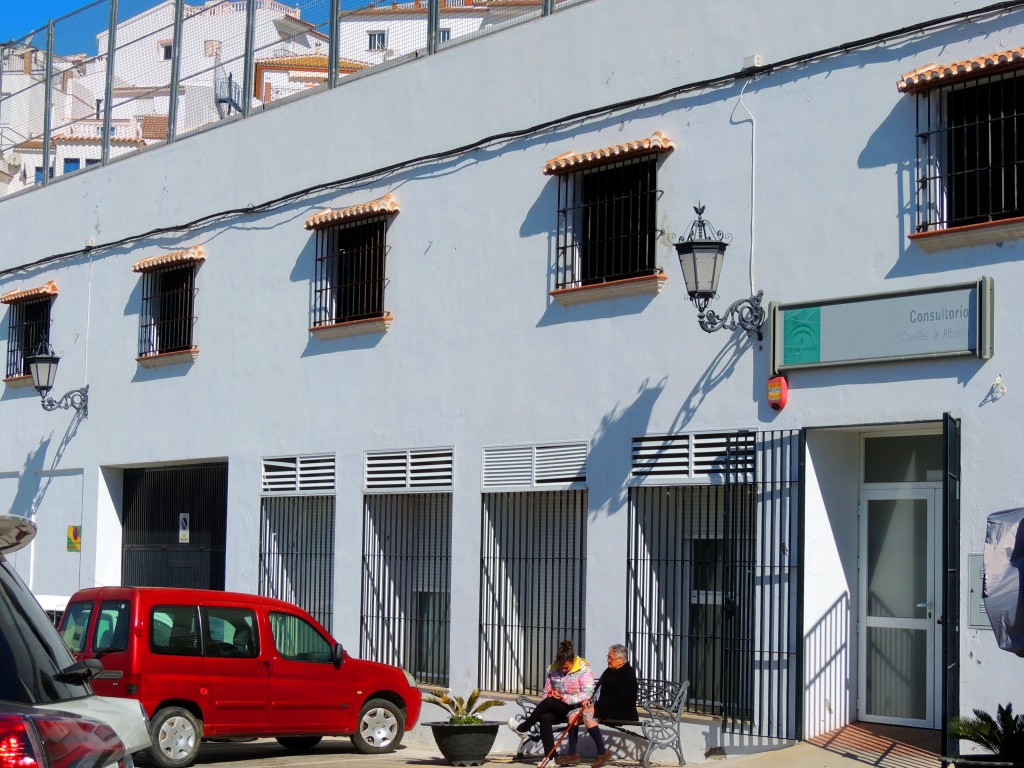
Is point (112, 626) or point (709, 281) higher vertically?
point (709, 281)

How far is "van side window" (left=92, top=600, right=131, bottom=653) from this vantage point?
12961mm

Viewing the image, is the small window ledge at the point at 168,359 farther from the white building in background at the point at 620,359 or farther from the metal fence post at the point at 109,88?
the metal fence post at the point at 109,88

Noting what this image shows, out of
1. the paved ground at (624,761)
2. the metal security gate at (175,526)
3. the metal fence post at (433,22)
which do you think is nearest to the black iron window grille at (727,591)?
the paved ground at (624,761)

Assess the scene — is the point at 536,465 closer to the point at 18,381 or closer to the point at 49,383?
the point at 49,383

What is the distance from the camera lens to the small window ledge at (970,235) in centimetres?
1099

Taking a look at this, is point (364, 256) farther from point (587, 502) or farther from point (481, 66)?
point (587, 502)

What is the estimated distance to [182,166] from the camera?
780 inches

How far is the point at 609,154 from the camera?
13820 millimetres

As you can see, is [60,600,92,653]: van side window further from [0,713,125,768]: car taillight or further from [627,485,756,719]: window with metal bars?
[0,713,125,768]: car taillight

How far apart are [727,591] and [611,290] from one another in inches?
120

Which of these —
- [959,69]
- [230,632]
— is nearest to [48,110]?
[230,632]

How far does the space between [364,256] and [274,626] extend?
4.74 meters

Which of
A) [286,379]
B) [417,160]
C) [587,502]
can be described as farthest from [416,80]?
[587,502]

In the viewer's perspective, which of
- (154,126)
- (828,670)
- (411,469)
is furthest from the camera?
(154,126)
